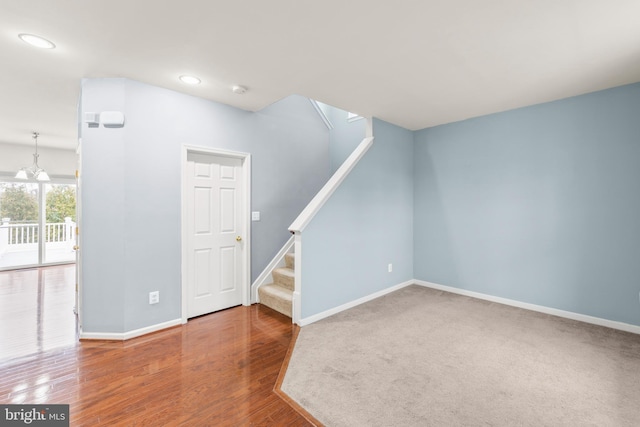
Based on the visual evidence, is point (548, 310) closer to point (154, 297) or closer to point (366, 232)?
point (366, 232)

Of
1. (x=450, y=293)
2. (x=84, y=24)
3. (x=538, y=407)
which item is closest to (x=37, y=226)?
(x=84, y=24)

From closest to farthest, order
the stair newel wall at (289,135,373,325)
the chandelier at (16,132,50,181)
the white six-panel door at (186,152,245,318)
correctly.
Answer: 1. the stair newel wall at (289,135,373,325)
2. the white six-panel door at (186,152,245,318)
3. the chandelier at (16,132,50,181)

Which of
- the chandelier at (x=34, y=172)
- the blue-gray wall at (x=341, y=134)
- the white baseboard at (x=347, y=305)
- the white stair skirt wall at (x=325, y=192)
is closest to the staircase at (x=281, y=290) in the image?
the white baseboard at (x=347, y=305)

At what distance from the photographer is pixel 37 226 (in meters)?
6.34

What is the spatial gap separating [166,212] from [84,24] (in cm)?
170

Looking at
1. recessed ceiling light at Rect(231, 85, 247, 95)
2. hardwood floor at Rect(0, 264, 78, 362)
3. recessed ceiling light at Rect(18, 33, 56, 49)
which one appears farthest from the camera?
recessed ceiling light at Rect(231, 85, 247, 95)

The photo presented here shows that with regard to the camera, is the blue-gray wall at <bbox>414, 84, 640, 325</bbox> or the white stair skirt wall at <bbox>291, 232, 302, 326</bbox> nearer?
the blue-gray wall at <bbox>414, 84, 640, 325</bbox>

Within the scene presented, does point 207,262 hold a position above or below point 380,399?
above

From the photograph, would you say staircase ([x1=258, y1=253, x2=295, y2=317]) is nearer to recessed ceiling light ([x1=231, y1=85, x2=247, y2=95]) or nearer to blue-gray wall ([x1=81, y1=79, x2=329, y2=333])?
blue-gray wall ([x1=81, y1=79, x2=329, y2=333])

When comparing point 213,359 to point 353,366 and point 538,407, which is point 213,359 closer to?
point 353,366

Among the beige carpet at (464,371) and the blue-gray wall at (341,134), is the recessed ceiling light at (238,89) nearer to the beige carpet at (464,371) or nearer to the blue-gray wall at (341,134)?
the blue-gray wall at (341,134)

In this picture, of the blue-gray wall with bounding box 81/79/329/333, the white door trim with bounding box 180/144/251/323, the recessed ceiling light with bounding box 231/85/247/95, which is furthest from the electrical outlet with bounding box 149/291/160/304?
the recessed ceiling light with bounding box 231/85/247/95

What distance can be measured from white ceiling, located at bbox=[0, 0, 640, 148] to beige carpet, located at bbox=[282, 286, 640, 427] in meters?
2.57

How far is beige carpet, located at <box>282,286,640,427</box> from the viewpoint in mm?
1787
